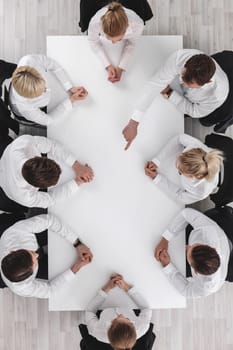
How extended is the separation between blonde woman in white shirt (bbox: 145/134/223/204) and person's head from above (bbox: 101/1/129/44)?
54 centimetres

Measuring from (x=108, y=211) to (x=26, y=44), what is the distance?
1117mm

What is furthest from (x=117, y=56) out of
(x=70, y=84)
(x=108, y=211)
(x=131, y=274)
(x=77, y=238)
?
(x=131, y=274)

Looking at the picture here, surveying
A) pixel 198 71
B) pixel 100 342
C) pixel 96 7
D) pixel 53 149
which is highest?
pixel 96 7

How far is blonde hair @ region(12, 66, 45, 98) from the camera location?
1814 millimetres

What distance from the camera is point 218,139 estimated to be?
214 centimetres

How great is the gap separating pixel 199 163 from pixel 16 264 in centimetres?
88

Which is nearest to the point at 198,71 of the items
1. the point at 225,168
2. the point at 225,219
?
the point at 225,168

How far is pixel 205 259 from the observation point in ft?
5.87

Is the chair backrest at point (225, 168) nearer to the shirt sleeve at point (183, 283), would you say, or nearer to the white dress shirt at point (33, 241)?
the shirt sleeve at point (183, 283)

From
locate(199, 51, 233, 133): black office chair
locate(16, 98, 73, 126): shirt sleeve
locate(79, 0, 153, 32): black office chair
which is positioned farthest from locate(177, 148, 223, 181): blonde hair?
locate(79, 0, 153, 32): black office chair

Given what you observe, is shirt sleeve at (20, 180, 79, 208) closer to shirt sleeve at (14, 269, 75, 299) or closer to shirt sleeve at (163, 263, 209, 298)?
shirt sleeve at (14, 269, 75, 299)

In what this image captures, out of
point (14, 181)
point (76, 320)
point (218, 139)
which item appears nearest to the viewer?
point (14, 181)

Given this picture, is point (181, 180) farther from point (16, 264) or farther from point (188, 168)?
point (16, 264)

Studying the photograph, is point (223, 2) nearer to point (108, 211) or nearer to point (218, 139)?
point (218, 139)
